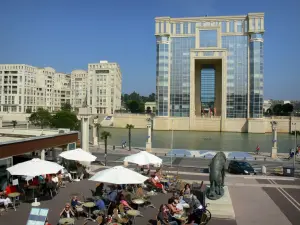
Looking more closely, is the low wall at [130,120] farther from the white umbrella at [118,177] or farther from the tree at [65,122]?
the white umbrella at [118,177]

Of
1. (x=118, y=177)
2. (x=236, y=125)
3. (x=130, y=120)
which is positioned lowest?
(x=236, y=125)

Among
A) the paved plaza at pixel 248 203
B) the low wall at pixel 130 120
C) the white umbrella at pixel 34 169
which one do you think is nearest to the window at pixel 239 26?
the low wall at pixel 130 120

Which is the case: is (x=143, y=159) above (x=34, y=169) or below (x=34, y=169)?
below

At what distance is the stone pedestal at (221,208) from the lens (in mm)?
13734

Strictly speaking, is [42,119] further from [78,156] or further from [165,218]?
[165,218]

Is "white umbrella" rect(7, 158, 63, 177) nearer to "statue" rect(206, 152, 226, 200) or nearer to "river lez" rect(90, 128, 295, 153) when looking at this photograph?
"statue" rect(206, 152, 226, 200)

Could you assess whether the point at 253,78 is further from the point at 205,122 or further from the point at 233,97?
the point at 205,122

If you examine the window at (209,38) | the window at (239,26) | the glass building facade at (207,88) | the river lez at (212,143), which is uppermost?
the window at (239,26)

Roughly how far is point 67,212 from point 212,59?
9075 cm

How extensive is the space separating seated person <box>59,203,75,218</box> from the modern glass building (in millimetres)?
84132

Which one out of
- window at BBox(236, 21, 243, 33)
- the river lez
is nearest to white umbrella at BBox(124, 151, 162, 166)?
the river lez

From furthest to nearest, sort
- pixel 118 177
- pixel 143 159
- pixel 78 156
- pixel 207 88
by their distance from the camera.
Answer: pixel 207 88, pixel 143 159, pixel 78 156, pixel 118 177

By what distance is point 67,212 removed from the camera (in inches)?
482

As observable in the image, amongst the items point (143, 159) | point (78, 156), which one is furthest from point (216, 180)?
point (78, 156)
